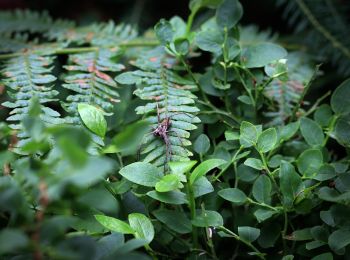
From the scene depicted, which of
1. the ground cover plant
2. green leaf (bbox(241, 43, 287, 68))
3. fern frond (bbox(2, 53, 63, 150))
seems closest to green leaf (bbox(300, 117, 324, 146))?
the ground cover plant

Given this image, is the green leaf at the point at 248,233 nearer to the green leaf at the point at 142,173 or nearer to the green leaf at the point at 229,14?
the green leaf at the point at 142,173

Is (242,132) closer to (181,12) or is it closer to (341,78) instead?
(341,78)

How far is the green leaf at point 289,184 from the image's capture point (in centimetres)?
53

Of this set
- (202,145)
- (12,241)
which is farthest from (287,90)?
(12,241)

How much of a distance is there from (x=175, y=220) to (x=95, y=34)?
0.55 meters

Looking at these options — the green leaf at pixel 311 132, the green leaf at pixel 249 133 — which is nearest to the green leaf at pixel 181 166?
the green leaf at pixel 249 133

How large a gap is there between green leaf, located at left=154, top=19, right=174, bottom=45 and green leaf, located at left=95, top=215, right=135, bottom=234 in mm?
313

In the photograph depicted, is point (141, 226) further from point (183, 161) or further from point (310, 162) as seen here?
point (310, 162)

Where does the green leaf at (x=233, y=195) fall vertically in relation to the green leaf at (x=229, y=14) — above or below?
below

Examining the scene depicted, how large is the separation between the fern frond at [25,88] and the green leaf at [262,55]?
0.31 metres

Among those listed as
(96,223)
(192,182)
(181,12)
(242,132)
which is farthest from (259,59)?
(181,12)

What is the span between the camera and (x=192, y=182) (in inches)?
20.3

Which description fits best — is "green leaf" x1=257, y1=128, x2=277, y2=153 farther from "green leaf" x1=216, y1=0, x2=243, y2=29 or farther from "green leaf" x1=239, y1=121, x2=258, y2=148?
"green leaf" x1=216, y1=0, x2=243, y2=29

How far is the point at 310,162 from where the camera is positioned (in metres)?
0.57
